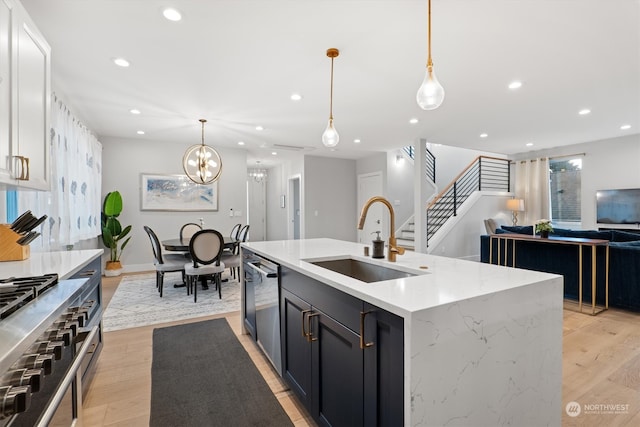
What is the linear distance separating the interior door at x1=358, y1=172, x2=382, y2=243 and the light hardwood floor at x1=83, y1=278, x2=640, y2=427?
4.76 m

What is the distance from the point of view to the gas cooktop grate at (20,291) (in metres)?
1.05

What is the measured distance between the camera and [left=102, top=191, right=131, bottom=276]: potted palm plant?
5.44 metres

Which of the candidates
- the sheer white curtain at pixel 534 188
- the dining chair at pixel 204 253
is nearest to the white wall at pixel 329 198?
the dining chair at pixel 204 253

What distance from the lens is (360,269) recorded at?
214 cm

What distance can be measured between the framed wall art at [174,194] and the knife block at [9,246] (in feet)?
13.7

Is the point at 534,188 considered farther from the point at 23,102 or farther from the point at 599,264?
the point at 23,102

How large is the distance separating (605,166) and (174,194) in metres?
8.83

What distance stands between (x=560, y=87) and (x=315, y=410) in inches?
166

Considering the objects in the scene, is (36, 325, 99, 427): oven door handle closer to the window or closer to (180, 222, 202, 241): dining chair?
(180, 222, 202, 241): dining chair

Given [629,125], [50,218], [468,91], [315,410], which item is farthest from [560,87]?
[50,218]

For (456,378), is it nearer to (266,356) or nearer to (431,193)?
(266,356)

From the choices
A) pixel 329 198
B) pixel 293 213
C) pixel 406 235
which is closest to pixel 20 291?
pixel 329 198

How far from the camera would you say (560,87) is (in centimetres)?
356

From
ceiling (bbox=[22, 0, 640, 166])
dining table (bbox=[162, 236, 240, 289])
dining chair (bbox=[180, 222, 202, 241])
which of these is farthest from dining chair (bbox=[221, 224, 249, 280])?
ceiling (bbox=[22, 0, 640, 166])
